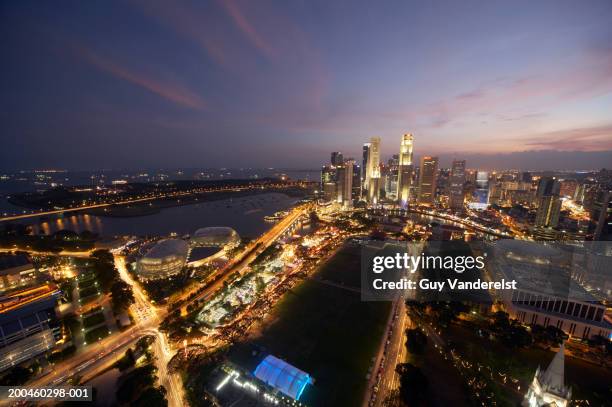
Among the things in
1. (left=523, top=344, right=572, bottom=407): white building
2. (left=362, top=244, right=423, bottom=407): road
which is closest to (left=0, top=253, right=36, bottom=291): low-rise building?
(left=362, top=244, right=423, bottom=407): road

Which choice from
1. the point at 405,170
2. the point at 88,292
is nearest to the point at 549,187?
the point at 405,170

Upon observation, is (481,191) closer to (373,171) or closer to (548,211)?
(548,211)

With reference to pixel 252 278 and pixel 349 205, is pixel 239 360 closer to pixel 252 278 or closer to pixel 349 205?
pixel 252 278

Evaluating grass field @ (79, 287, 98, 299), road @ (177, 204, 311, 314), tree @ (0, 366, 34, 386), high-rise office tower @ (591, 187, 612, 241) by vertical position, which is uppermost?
high-rise office tower @ (591, 187, 612, 241)

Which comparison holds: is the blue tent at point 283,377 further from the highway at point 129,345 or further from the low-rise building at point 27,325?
the low-rise building at point 27,325

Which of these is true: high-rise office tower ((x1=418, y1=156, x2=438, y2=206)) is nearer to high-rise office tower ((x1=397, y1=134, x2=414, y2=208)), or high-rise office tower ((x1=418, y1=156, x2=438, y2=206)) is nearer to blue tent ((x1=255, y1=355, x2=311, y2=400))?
high-rise office tower ((x1=397, y1=134, x2=414, y2=208))
